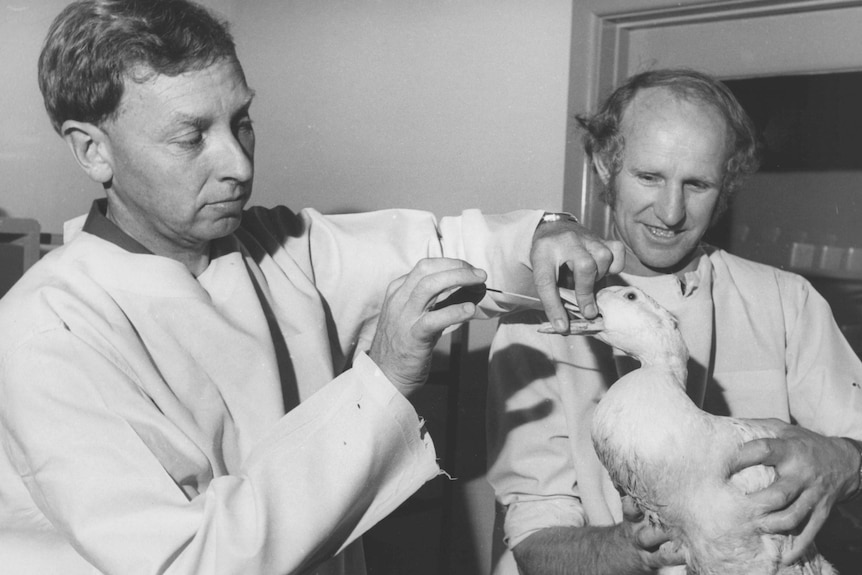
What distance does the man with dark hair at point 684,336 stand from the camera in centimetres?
148

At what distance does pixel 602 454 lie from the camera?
1284 mm

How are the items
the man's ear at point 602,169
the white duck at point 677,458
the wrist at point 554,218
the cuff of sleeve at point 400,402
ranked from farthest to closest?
the man's ear at point 602,169
the wrist at point 554,218
the white duck at point 677,458
the cuff of sleeve at point 400,402

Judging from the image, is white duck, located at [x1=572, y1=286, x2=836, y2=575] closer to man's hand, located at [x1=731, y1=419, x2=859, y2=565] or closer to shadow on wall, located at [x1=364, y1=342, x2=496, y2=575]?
man's hand, located at [x1=731, y1=419, x2=859, y2=565]

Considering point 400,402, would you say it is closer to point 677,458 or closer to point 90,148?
point 677,458

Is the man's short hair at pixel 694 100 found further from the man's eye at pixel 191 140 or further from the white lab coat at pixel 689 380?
the man's eye at pixel 191 140

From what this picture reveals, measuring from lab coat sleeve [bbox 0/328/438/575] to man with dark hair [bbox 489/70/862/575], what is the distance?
44cm

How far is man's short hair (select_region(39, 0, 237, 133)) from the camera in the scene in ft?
3.76

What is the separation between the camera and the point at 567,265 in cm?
134

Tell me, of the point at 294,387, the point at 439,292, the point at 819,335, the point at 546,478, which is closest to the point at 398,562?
the point at 546,478

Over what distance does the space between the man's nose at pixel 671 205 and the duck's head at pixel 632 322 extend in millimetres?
222

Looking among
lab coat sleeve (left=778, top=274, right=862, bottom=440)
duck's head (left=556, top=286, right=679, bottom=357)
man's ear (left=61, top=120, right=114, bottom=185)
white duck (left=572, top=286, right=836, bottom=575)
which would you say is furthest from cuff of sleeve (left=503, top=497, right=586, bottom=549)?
man's ear (left=61, top=120, right=114, bottom=185)

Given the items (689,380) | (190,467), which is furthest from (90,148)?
(689,380)

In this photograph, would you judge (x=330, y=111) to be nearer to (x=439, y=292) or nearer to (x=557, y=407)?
(x=557, y=407)

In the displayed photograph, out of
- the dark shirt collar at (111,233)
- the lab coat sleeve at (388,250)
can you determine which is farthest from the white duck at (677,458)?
the dark shirt collar at (111,233)
